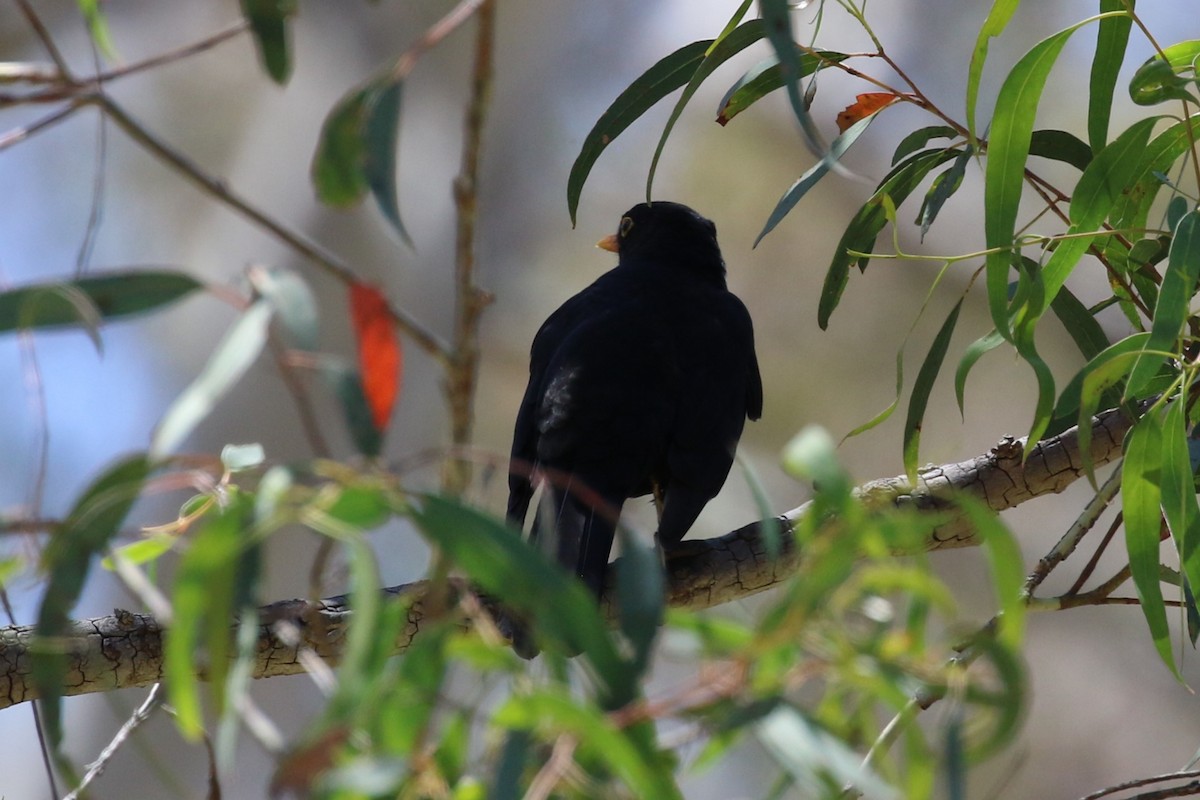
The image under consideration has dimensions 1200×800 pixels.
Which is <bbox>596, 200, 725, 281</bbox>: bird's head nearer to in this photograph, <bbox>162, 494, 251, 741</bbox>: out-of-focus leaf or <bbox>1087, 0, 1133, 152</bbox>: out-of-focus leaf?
<bbox>1087, 0, 1133, 152</bbox>: out-of-focus leaf

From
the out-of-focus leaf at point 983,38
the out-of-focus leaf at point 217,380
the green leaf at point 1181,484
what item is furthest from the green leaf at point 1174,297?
the out-of-focus leaf at point 217,380

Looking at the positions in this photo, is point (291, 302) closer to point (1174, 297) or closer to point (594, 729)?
point (594, 729)

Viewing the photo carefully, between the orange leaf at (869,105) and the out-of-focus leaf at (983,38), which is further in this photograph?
the orange leaf at (869,105)

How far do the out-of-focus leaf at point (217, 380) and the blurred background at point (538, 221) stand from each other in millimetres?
6529

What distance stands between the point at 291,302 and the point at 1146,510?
49.3 inches

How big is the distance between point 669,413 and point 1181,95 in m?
1.11

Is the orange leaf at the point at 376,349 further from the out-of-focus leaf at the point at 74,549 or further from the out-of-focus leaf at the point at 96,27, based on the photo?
the out-of-focus leaf at the point at 96,27

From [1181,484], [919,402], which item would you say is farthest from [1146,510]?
[919,402]

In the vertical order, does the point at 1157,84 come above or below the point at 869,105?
below

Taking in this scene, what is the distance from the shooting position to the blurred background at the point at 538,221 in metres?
7.25

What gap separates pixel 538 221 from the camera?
26.1 feet

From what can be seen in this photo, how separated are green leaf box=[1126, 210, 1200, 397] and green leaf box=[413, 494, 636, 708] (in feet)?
3.10

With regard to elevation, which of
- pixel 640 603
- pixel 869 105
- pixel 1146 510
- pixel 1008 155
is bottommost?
pixel 1146 510

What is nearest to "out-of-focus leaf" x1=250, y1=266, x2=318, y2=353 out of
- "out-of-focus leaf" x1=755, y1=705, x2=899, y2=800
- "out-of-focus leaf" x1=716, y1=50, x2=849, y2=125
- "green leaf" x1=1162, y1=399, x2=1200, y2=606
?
"out-of-focus leaf" x1=755, y1=705, x2=899, y2=800
